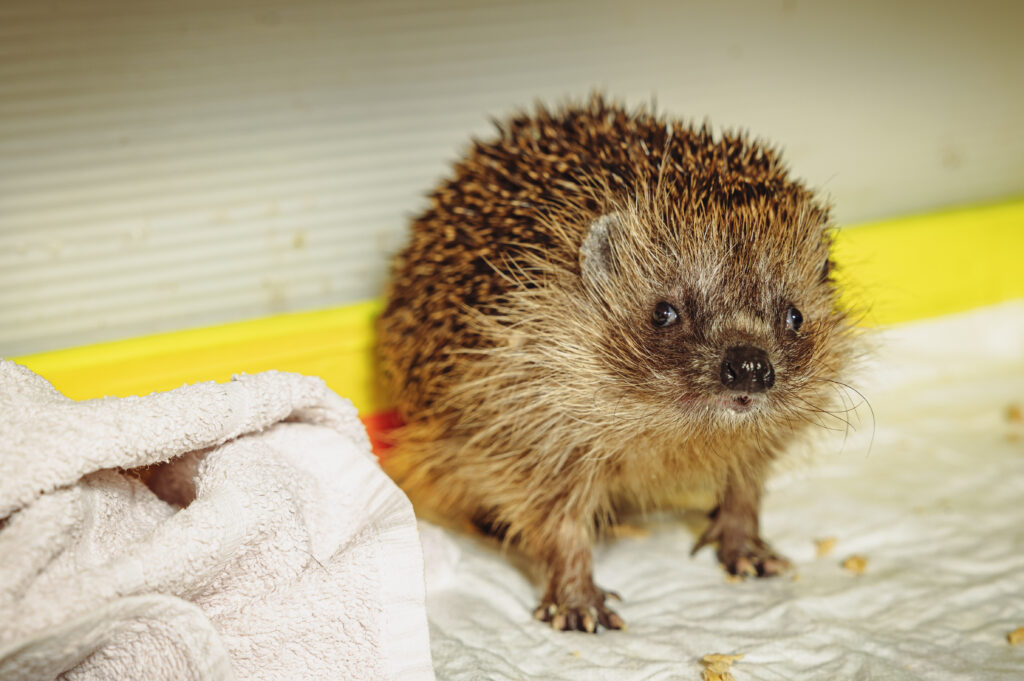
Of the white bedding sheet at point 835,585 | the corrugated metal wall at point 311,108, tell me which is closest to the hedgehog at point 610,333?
the white bedding sheet at point 835,585

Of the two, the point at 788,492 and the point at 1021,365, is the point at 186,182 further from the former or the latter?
the point at 1021,365

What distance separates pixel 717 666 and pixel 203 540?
1.18m

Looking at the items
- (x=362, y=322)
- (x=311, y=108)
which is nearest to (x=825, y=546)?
(x=362, y=322)

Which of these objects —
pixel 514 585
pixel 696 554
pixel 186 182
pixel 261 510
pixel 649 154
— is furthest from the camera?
pixel 186 182

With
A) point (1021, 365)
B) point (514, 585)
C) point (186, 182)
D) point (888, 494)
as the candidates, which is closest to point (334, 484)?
point (514, 585)

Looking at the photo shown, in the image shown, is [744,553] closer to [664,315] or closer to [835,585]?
[835,585]

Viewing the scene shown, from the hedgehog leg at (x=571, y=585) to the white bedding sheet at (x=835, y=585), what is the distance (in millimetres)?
42

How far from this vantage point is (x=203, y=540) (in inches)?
67.6

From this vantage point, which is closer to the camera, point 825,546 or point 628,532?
point 825,546

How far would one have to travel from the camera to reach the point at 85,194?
272 cm

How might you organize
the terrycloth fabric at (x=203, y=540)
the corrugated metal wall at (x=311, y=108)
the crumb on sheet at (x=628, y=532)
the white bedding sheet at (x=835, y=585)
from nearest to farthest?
the terrycloth fabric at (x=203, y=540)
the white bedding sheet at (x=835, y=585)
the corrugated metal wall at (x=311, y=108)
the crumb on sheet at (x=628, y=532)

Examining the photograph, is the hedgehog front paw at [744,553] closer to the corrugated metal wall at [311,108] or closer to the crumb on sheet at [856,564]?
the crumb on sheet at [856,564]

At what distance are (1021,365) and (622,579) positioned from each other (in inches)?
89.4

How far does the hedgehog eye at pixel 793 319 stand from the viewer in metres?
2.13
